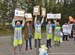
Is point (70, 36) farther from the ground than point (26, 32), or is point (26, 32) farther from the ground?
point (26, 32)

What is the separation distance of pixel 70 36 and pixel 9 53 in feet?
33.8

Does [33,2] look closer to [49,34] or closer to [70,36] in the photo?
[70,36]

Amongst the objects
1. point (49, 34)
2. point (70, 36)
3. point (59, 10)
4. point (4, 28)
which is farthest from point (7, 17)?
point (49, 34)

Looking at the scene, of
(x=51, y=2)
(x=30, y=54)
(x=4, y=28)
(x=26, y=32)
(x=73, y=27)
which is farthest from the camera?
(x=51, y=2)

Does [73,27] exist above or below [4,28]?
above

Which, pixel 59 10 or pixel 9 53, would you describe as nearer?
pixel 9 53

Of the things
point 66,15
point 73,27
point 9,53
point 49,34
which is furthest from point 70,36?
point 66,15

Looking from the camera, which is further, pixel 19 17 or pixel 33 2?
pixel 33 2

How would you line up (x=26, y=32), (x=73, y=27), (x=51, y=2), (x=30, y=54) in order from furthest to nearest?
(x=51, y=2), (x=73, y=27), (x=26, y=32), (x=30, y=54)

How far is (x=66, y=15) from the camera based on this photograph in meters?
42.0

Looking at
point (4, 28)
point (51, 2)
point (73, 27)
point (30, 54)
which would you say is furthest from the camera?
point (51, 2)

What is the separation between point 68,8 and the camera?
144 feet

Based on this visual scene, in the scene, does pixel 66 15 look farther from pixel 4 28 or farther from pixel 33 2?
pixel 4 28

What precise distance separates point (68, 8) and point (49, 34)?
25.1 metres
